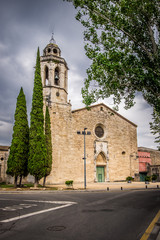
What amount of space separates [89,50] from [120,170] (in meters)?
25.2

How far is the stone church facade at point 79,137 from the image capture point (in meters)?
26.6

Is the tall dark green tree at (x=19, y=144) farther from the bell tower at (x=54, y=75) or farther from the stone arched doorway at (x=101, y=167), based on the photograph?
the stone arched doorway at (x=101, y=167)

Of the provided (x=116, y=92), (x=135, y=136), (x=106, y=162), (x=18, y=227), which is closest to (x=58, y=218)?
(x=18, y=227)

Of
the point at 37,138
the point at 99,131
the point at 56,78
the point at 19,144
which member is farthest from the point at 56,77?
the point at 19,144

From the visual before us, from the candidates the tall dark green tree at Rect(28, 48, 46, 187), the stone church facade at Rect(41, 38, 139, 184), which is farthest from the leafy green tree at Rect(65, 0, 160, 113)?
the stone church facade at Rect(41, 38, 139, 184)

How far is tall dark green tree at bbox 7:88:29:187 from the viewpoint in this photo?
63.1 ft

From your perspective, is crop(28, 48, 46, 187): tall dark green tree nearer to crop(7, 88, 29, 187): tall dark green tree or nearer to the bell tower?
crop(7, 88, 29, 187): tall dark green tree

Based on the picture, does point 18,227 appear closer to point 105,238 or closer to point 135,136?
point 105,238

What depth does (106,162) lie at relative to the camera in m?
30.5

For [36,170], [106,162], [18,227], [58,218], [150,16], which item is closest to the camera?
[18,227]

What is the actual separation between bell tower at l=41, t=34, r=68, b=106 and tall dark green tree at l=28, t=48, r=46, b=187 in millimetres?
6016

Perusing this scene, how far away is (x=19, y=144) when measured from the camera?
1991cm

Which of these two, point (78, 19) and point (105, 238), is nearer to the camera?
point (105, 238)

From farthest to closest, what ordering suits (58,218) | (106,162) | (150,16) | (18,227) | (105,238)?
(106,162)
(150,16)
(58,218)
(18,227)
(105,238)
